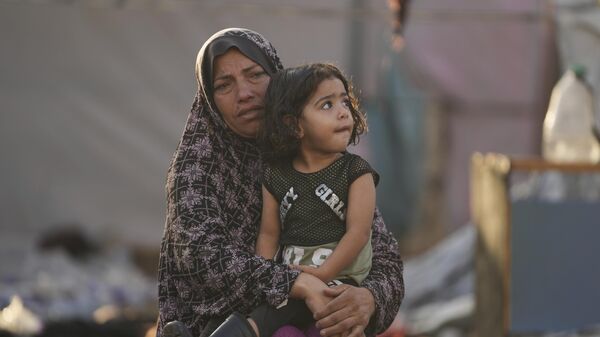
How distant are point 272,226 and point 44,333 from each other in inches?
103

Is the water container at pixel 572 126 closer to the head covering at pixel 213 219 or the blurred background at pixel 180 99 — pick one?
the head covering at pixel 213 219

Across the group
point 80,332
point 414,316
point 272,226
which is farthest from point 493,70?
point 272,226

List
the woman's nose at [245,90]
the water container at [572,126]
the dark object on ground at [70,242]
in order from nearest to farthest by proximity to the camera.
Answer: the woman's nose at [245,90] → the water container at [572,126] → the dark object on ground at [70,242]

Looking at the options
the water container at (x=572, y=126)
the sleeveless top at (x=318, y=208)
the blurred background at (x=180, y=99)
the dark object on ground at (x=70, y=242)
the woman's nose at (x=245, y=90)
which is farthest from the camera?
the blurred background at (x=180, y=99)

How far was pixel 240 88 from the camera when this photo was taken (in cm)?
329

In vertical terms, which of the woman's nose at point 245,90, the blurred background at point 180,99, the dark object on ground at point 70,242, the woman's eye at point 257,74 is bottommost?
the dark object on ground at point 70,242

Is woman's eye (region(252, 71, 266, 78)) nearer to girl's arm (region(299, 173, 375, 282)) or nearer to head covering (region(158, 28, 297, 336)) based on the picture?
head covering (region(158, 28, 297, 336))

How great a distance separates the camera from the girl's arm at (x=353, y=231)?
3115 millimetres

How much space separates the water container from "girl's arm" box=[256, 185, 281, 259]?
7.99 ft

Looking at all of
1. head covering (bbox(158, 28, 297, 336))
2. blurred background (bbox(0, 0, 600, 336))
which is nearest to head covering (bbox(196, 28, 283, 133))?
head covering (bbox(158, 28, 297, 336))

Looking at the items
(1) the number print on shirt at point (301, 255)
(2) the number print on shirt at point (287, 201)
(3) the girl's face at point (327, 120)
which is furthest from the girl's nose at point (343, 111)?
(1) the number print on shirt at point (301, 255)

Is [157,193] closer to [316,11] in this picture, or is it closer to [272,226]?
[316,11]

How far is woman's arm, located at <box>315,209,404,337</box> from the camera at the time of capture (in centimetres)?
307

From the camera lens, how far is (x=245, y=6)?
874cm
